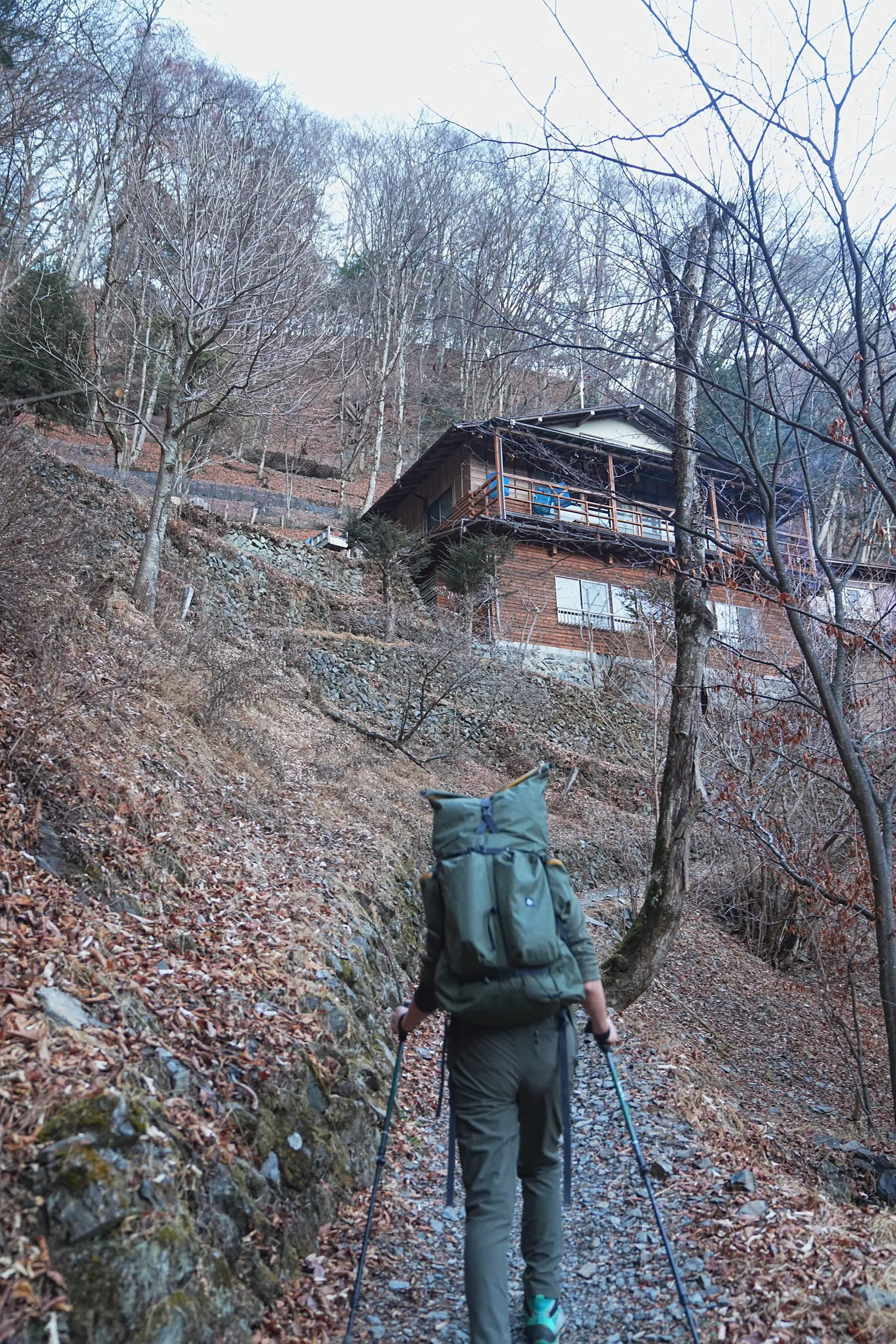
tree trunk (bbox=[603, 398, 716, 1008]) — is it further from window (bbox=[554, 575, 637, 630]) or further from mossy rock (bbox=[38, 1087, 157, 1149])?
window (bbox=[554, 575, 637, 630])

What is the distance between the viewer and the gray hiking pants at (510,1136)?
2957mm

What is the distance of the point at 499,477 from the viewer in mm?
24406

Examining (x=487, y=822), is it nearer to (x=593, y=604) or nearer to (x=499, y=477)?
(x=499, y=477)

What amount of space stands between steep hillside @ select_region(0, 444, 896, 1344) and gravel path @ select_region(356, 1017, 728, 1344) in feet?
0.12

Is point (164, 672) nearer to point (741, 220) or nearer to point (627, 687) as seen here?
point (741, 220)

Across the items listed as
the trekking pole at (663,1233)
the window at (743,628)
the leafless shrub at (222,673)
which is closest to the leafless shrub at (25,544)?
the leafless shrub at (222,673)

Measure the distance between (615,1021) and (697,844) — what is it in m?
9.23

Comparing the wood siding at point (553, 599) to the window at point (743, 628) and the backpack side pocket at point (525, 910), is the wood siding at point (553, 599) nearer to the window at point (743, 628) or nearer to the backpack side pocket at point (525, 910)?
the window at point (743, 628)

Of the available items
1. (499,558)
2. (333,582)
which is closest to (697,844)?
(499,558)

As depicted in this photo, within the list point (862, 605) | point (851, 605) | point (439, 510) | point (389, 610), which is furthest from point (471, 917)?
point (439, 510)

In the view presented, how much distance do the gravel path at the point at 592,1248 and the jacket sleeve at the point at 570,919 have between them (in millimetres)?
1518

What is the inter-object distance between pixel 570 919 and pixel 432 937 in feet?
1.83

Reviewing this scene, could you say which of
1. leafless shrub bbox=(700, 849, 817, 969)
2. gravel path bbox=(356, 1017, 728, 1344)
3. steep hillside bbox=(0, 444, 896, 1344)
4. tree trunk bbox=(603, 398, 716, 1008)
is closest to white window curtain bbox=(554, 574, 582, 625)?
leafless shrub bbox=(700, 849, 817, 969)

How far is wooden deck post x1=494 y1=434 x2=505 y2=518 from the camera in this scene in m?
24.2
